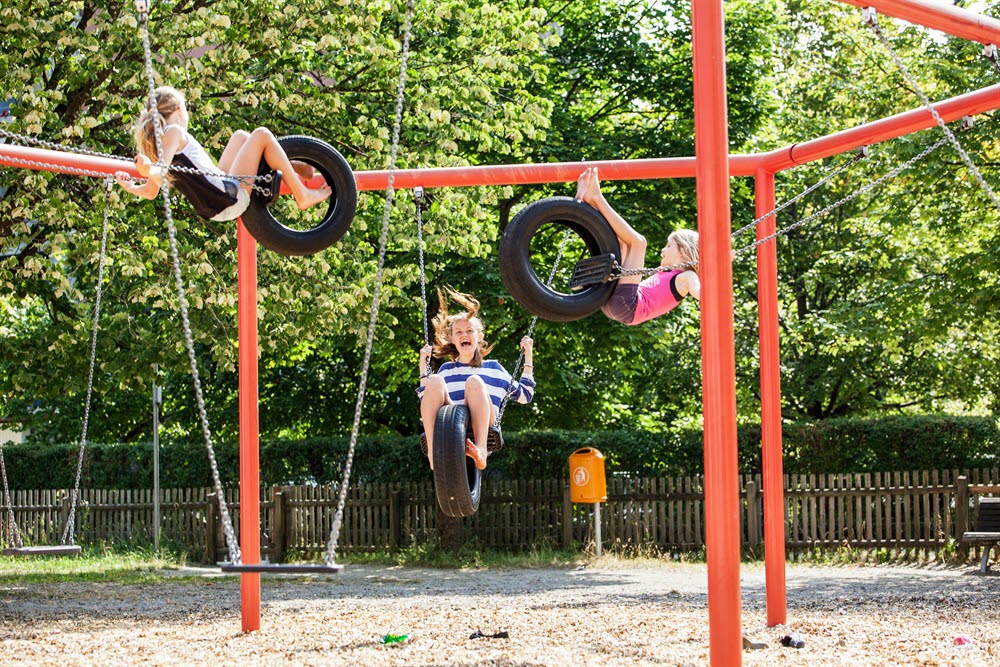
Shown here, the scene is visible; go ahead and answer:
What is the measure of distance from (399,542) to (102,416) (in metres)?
7.99

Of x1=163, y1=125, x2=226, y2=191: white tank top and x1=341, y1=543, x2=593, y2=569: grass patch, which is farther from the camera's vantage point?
x1=341, y1=543, x2=593, y2=569: grass patch

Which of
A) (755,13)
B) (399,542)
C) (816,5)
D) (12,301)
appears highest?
(816,5)

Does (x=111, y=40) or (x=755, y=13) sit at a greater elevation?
(x=755, y=13)

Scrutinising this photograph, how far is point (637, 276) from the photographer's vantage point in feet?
19.4

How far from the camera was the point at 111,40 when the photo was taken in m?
9.80

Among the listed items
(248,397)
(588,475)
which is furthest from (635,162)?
(588,475)

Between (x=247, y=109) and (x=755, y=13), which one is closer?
(x=247, y=109)

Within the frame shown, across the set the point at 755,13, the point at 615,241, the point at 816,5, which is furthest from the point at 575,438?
the point at 816,5

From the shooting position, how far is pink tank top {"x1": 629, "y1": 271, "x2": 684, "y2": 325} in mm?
6027

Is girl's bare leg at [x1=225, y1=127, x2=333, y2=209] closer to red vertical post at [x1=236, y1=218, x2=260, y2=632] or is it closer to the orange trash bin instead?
red vertical post at [x1=236, y1=218, x2=260, y2=632]

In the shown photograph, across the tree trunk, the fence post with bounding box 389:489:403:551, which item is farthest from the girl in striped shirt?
the fence post with bounding box 389:489:403:551

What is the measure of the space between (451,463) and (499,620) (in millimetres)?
2470

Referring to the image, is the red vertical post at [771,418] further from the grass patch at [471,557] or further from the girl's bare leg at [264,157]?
the grass patch at [471,557]

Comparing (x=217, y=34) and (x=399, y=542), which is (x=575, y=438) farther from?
(x=217, y=34)
